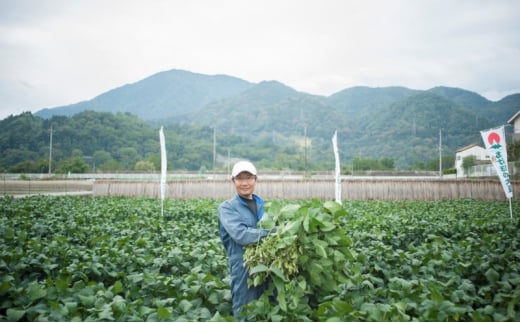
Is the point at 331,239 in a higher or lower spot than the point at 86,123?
lower

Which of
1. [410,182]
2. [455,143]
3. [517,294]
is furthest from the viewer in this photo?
[455,143]

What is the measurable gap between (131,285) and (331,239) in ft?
7.81

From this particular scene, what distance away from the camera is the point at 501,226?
7895 millimetres

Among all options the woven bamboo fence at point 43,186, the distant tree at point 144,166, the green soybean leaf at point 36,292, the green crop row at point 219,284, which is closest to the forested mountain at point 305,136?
the woven bamboo fence at point 43,186

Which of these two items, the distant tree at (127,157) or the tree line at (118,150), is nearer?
the tree line at (118,150)

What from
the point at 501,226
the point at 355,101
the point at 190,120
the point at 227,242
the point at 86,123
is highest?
the point at 355,101

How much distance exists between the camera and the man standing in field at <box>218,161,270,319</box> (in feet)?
8.90

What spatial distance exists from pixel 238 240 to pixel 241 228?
0.10 m

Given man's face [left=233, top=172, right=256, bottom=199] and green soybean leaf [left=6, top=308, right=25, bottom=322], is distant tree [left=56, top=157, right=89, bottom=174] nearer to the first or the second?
green soybean leaf [left=6, top=308, right=25, bottom=322]

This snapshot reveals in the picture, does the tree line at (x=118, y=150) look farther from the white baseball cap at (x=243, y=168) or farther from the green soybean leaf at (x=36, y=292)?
the white baseball cap at (x=243, y=168)

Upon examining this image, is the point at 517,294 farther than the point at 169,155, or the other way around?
the point at 169,155

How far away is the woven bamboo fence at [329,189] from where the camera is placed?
22422 millimetres

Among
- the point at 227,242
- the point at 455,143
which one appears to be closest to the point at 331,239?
the point at 227,242

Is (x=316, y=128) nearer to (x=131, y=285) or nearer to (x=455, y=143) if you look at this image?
(x=455, y=143)
